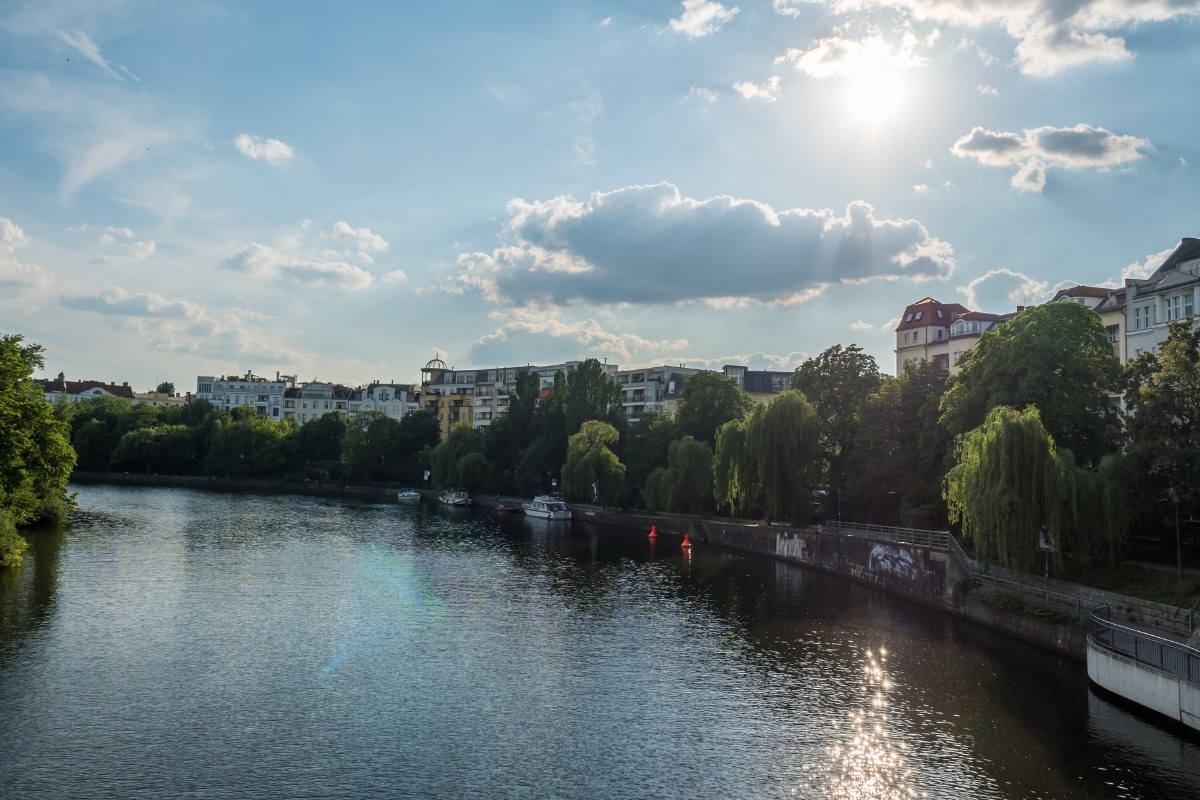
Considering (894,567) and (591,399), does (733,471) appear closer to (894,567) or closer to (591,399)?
(894,567)

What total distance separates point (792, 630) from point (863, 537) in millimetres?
17464

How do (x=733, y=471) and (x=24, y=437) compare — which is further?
(x=733, y=471)

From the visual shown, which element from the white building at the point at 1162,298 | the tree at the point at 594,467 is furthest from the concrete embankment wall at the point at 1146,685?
the tree at the point at 594,467

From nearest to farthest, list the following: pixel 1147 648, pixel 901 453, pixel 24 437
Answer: pixel 1147 648, pixel 24 437, pixel 901 453

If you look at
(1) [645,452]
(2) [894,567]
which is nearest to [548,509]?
(1) [645,452]

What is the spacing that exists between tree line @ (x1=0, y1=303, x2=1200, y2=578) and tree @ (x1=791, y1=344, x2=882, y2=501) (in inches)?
6.4

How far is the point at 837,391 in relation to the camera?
7575cm

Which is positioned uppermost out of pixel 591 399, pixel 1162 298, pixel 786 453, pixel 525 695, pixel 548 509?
pixel 1162 298

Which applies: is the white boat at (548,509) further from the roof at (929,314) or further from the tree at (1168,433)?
the tree at (1168,433)

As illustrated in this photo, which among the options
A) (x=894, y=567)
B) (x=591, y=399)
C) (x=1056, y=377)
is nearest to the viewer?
(x=1056, y=377)

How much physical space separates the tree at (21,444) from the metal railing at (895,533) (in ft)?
163

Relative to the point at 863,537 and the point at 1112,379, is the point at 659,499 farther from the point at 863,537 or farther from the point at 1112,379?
the point at 1112,379

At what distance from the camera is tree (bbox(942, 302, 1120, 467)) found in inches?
1869

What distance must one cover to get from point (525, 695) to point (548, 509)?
6901 cm
